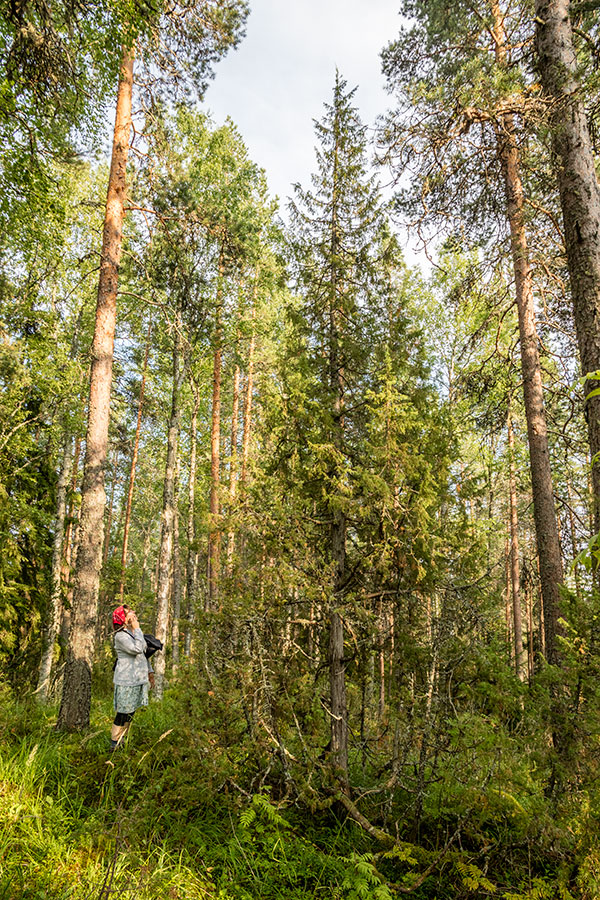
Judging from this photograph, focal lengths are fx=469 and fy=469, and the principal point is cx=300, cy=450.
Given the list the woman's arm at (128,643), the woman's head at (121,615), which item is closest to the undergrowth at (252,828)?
the woman's arm at (128,643)

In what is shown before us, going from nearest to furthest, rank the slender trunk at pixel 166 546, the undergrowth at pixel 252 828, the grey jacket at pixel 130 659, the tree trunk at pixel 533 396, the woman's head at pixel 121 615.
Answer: the undergrowth at pixel 252 828 < the grey jacket at pixel 130 659 < the woman's head at pixel 121 615 < the tree trunk at pixel 533 396 < the slender trunk at pixel 166 546

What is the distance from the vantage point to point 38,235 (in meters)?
9.18

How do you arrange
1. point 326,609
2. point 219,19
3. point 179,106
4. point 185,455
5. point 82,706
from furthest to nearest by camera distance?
point 185,455, point 179,106, point 219,19, point 82,706, point 326,609

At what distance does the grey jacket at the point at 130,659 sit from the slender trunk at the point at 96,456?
22.4 inches

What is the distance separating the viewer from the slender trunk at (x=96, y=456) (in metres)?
5.73

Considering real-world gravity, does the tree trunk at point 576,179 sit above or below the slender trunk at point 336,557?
above

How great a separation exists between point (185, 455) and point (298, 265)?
48.8ft

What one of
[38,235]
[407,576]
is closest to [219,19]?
[38,235]

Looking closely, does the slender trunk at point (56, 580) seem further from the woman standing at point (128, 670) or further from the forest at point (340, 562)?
the woman standing at point (128, 670)

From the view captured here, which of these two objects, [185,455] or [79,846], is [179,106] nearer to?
[79,846]

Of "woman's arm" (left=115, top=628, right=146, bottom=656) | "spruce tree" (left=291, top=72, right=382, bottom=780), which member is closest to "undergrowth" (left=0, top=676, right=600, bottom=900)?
"woman's arm" (left=115, top=628, right=146, bottom=656)

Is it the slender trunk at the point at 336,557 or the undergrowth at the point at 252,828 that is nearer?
the undergrowth at the point at 252,828

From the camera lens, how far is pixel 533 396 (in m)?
7.85

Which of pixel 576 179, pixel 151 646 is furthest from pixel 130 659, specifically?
pixel 576 179
